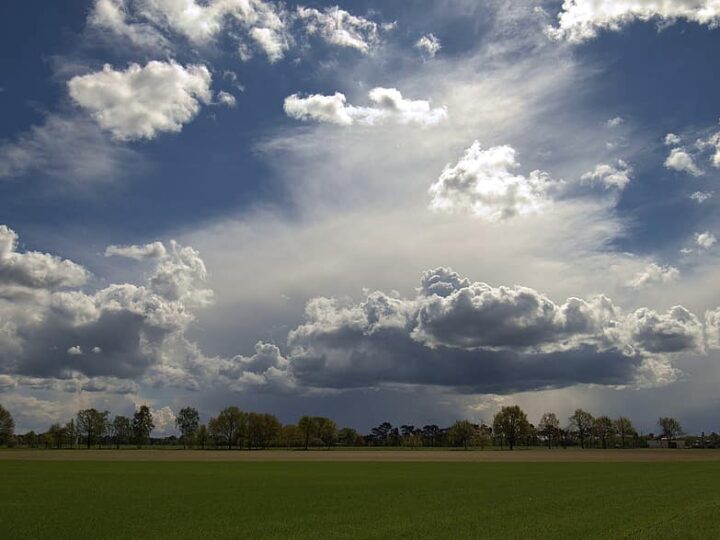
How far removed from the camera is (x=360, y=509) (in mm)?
34812

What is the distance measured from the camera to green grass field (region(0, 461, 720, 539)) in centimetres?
2652

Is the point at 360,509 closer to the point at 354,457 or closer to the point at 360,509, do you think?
the point at 360,509

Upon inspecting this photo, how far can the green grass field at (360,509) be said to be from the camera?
26516 mm

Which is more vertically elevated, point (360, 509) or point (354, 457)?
point (360, 509)

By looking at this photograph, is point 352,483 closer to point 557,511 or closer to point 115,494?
point 115,494

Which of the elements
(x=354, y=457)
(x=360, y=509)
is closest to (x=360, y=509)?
(x=360, y=509)

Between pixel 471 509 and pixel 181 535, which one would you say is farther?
pixel 471 509

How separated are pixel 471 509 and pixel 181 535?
635 inches

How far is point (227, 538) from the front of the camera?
25031 mm

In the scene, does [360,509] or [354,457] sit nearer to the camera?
[360,509]

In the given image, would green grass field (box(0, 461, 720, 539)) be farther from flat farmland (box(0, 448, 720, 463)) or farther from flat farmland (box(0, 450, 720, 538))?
flat farmland (box(0, 448, 720, 463))

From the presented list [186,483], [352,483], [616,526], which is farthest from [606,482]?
[186,483]

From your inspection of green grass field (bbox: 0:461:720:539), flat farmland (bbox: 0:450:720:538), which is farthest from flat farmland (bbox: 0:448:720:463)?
flat farmland (bbox: 0:450:720:538)

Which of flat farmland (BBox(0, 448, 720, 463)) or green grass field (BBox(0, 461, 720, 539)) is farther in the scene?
flat farmland (BBox(0, 448, 720, 463))
